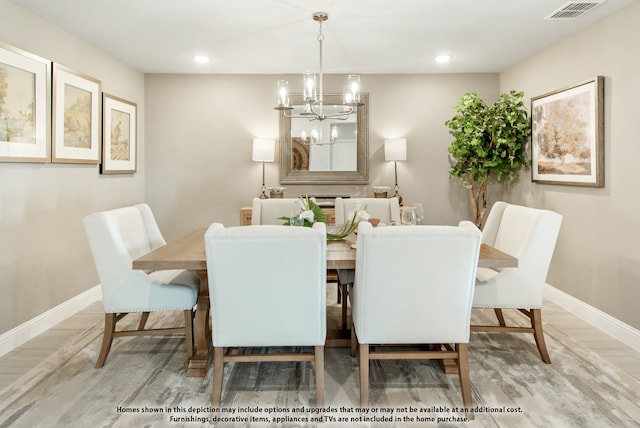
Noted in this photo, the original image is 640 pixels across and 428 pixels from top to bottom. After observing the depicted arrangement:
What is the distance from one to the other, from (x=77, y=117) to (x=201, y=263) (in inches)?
88.8

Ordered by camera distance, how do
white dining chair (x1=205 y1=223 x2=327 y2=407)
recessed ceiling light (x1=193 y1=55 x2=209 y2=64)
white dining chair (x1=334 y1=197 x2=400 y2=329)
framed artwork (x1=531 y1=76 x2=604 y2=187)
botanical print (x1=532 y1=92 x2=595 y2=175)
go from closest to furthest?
white dining chair (x1=205 y1=223 x2=327 y2=407) → framed artwork (x1=531 y1=76 x2=604 y2=187) → botanical print (x1=532 y1=92 x2=595 y2=175) → white dining chair (x1=334 y1=197 x2=400 y2=329) → recessed ceiling light (x1=193 y1=55 x2=209 y2=64)

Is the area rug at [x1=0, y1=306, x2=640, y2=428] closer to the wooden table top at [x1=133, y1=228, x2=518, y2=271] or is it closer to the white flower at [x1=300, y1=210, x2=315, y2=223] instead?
the wooden table top at [x1=133, y1=228, x2=518, y2=271]

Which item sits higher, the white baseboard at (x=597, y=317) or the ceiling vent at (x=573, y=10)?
the ceiling vent at (x=573, y=10)

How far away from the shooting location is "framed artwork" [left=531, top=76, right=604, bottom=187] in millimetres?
3150

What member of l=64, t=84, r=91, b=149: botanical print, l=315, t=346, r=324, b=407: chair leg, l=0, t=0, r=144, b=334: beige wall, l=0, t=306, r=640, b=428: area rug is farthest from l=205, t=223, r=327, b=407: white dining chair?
l=64, t=84, r=91, b=149: botanical print

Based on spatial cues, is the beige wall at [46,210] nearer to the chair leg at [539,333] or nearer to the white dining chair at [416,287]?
the white dining chair at [416,287]

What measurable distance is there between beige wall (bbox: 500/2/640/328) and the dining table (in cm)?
130

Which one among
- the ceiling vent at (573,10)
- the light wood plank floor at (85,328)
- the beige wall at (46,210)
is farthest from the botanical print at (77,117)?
the ceiling vent at (573,10)

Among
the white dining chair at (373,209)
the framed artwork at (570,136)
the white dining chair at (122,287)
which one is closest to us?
the white dining chair at (122,287)

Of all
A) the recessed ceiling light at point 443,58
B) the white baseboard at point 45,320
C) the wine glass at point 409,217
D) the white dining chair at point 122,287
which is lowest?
the white baseboard at point 45,320

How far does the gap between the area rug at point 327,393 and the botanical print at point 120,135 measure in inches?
83.0

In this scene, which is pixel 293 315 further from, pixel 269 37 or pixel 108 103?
pixel 108 103

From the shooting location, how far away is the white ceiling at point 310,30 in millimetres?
2875

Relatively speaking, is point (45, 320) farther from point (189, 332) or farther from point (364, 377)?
point (364, 377)
